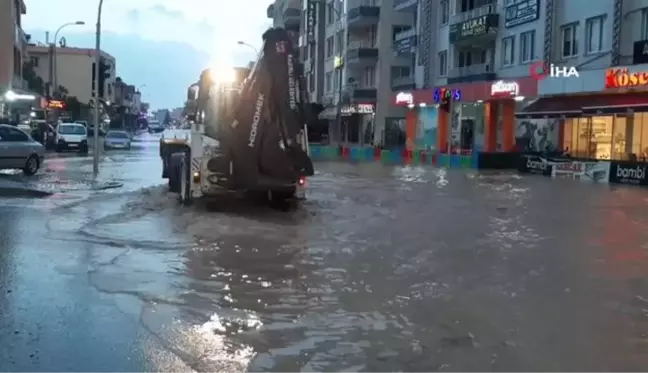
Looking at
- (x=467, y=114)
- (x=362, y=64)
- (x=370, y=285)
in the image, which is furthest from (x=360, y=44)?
(x=370, y=285)

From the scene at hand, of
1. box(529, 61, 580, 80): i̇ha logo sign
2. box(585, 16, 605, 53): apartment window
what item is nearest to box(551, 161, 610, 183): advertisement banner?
box(529, 61, 580, 80): i̇ha logo sign

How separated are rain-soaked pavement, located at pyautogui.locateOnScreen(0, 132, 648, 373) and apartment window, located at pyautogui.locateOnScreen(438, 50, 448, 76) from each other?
1471 inches

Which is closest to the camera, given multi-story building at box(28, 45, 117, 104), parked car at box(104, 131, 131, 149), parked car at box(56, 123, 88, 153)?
parked car at box(56, 123, 88, 153)

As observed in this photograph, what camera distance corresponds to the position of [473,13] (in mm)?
51656

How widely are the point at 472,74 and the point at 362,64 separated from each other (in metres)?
19.9

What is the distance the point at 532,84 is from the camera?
136ft

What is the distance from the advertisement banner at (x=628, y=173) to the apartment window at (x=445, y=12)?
2517cm

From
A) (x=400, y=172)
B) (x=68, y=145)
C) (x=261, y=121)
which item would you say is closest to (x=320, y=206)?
(x=261, y=121)

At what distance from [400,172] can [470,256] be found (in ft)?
80.8

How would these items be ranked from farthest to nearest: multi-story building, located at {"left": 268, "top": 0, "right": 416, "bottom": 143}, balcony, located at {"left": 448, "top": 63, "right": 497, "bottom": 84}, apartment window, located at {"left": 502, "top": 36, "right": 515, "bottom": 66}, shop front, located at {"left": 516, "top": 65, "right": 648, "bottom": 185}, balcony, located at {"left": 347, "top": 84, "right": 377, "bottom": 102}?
balcony, located at {"left": 347, "top": 84, "right": 377, "bottom": 102}
multi-story building, located at {"left": 268, "top": 0, "right": 416, "bottom": 143}
balcony, located at {"left": 448, "top": 63, "right": 497, "bottom": 84}
apartment window, located at {"left": 502, "top": 36, "right": 515, "bottom": 66}
shop front, located at {"left": 516, "top": 65, "right": 648, "bottom": 185}

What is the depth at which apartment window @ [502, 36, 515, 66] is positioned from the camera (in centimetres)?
4694

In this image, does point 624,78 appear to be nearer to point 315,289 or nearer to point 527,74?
point 527,74

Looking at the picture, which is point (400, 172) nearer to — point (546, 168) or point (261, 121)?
point (546, 168)

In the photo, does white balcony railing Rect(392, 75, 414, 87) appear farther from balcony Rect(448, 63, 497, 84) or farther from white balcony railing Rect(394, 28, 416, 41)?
balcony Rect(448, 63, 497, 84)
